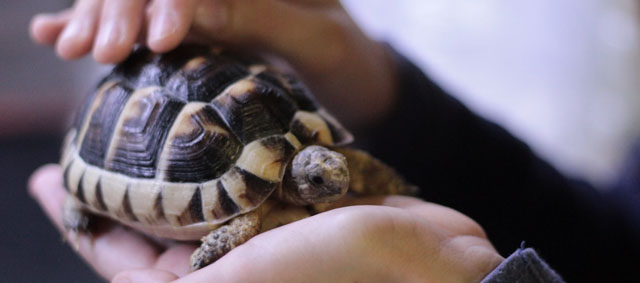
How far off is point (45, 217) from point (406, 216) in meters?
1.51

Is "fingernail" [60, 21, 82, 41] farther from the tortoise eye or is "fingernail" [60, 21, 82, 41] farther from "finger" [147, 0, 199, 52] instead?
the tortoise eye

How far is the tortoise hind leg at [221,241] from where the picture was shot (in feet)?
2.90

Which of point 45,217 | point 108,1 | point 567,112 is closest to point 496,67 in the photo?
point 567,112

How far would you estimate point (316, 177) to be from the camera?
35.7 inches

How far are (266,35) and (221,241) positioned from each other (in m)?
0.59

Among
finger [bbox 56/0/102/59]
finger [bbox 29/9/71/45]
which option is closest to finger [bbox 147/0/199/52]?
finger [bbox 56/0/102/59]

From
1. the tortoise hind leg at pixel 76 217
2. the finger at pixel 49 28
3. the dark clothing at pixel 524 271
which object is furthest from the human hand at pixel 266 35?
the dark clothing at pixel 524 271

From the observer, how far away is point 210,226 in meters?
0.93

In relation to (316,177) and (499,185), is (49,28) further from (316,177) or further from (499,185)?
(499,185)

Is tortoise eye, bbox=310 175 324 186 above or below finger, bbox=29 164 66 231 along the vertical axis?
above

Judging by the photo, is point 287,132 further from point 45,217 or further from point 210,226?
point 45,217

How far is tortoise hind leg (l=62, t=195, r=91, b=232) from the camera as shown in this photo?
1214 mm

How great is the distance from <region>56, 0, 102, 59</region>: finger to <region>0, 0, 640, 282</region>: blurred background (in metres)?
0.71

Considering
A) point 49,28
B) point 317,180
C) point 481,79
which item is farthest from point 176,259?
point 481,79
